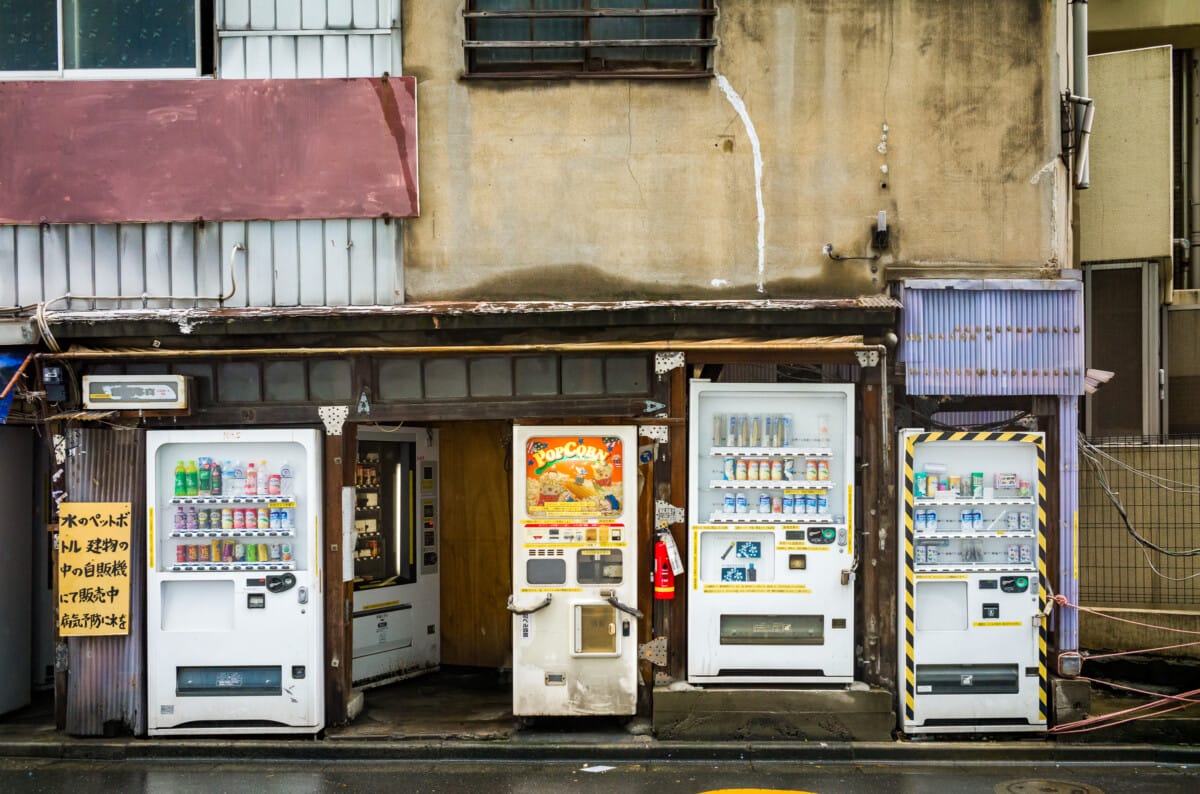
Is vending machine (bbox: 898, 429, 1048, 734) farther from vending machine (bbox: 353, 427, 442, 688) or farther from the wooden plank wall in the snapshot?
vending machine (bbox: 353, 427, 442, 688)

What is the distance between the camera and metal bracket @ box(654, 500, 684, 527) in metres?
9.88

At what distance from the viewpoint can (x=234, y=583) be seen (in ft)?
32.8

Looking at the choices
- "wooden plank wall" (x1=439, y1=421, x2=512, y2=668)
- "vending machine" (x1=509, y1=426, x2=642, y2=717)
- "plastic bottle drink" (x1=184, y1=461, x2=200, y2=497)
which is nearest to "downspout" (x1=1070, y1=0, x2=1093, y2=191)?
"vending machine" (x1=509, y1=426, x2=642, y2=717)

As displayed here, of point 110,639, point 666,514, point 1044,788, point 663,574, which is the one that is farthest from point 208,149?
point 1044,788

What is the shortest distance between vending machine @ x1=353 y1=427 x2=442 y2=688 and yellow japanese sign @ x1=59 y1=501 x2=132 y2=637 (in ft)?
7.38

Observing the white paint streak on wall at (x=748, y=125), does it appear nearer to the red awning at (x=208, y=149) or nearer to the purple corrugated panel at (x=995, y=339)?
the purple corrugated panel at (x=995, y=339)

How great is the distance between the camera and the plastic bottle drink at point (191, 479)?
10016 mm

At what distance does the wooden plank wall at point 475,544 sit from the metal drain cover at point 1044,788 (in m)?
5.76

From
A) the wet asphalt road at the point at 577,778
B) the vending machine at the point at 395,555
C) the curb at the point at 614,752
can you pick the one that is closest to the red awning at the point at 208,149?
the vending machine at the point at 395,555

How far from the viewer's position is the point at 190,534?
9.99 m

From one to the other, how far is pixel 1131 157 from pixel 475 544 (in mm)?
9003

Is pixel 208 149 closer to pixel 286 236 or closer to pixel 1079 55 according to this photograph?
pixel 286 236

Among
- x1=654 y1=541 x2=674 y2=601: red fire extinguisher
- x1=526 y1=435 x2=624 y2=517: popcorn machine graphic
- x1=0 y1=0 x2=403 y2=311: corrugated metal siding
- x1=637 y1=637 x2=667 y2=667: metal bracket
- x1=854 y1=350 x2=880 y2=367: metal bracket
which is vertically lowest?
x1=637 y1=637 x2=667 y2=667: metal bracket

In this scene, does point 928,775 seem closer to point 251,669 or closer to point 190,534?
point 251,669
